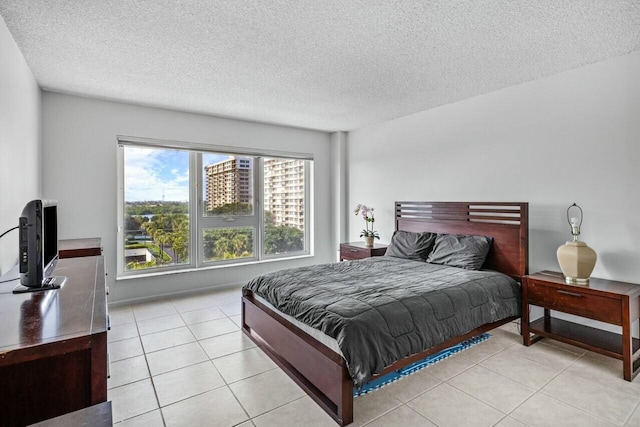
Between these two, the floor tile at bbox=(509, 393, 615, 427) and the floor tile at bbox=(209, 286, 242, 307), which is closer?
the floor tile at bbox=(509, 393, 615, 427)

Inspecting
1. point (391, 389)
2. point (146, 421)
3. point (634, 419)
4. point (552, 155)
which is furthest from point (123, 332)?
point (552, 155)

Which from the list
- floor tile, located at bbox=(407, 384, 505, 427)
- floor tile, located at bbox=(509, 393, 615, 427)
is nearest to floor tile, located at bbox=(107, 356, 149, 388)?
floor tile, located at bbox=(407, 384, 505, 427)

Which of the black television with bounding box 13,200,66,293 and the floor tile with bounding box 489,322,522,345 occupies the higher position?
the black television with bounding box 13,200,66,293

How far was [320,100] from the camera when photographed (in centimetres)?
382

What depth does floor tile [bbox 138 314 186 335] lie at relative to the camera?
10.5 ft

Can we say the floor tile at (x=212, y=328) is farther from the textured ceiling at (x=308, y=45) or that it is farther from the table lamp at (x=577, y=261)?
the table lamp at (x=577, y=261)

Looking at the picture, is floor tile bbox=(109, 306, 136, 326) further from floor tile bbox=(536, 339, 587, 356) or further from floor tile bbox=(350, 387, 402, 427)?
floor tile bbox=(536, 339, 587, 356)

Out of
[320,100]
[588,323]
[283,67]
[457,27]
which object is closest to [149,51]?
[283,67]

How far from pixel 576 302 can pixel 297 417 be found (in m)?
2.22

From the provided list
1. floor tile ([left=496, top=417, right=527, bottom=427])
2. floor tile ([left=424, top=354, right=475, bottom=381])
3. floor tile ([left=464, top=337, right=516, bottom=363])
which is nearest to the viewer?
floor tile ([left=496, top=417, right=527, bottom=427])

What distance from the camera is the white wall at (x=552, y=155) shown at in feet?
8.84

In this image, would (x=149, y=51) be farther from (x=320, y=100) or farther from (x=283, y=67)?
(x=320, y=100)

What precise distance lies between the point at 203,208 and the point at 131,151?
3.59 feet

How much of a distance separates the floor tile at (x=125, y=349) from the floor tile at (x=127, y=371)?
7 cm
